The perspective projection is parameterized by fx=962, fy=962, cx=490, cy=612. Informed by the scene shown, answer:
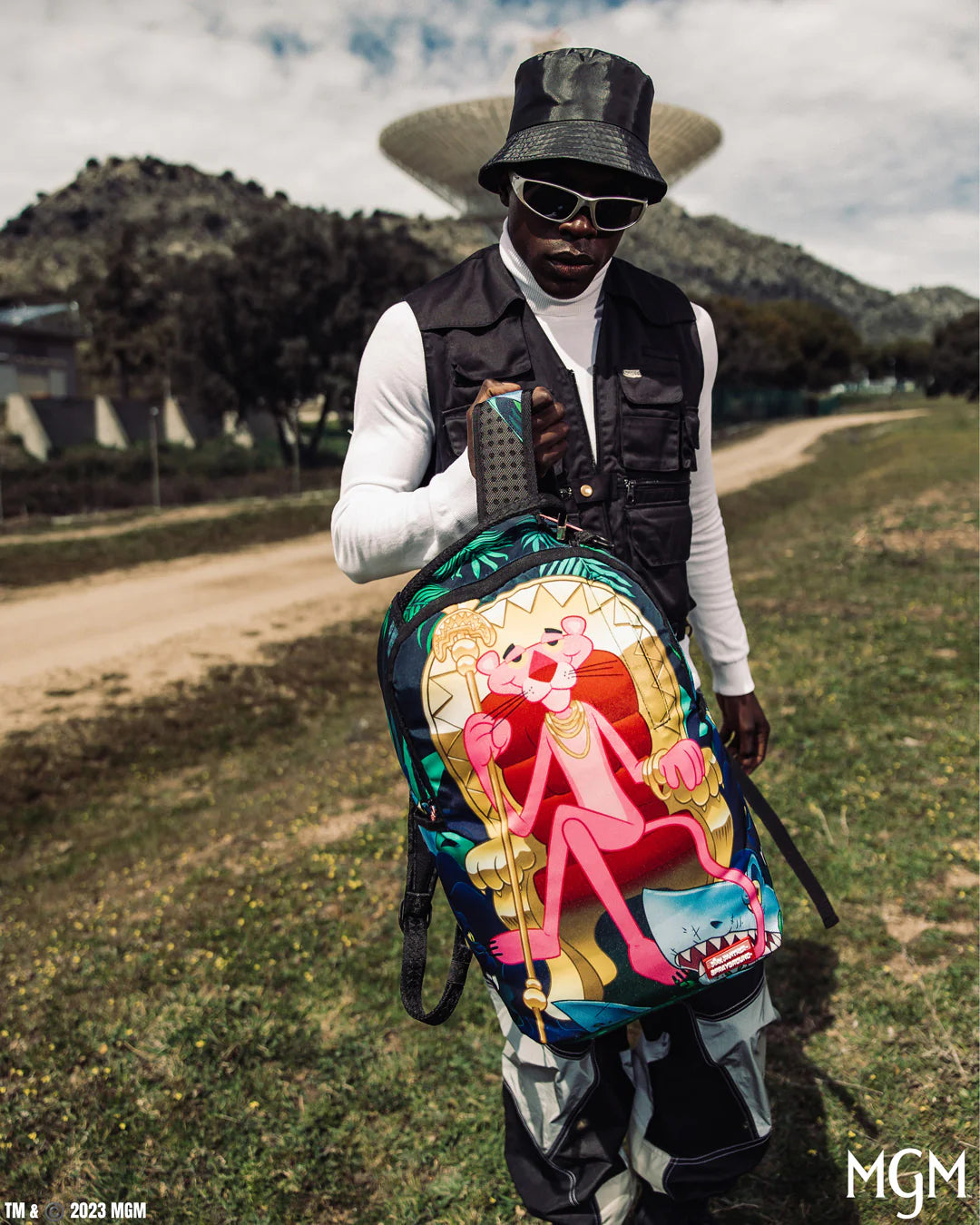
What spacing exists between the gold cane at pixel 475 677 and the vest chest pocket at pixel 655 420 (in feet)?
2.07

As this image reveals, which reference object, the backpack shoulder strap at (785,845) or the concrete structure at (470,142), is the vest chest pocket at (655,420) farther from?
the concrete structure at (470,142)

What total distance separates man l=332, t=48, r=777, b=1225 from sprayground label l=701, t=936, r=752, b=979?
11.5 inches


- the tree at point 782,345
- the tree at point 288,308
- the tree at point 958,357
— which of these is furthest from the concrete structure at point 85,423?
the tree at point 958,357

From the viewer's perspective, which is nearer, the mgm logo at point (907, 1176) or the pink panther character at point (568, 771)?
the pink panther character at point (568, 771)

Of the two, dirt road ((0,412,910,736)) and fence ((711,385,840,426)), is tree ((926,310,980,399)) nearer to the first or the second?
fence ((711,385,840,426))

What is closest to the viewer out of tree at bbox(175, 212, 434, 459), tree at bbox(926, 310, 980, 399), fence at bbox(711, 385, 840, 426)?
tree at bbox(175, 212, 434, 459)

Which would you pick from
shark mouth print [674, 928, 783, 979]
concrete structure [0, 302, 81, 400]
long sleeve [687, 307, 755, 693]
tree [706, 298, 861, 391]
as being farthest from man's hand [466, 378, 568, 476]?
tree [706, 298, 861, 391]

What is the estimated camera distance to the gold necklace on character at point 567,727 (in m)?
1.62

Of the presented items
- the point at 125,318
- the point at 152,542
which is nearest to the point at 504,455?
the point at 152,542

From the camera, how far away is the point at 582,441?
2.06m

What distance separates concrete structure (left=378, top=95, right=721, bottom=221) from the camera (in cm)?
2014

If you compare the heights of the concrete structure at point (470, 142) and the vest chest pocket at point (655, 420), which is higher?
the concrete structure at point (470, 142)

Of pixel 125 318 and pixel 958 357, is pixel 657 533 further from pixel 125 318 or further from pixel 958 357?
pixel 958 357

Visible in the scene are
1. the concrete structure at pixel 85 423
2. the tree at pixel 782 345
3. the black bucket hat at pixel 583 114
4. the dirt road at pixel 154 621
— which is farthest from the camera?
the tree at pixel 782 345
